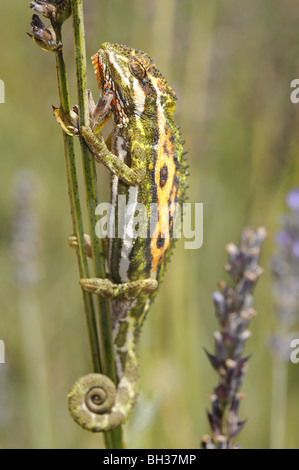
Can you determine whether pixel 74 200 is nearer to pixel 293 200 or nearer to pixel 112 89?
pixel 112 89

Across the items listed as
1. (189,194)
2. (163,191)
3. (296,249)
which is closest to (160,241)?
(163,191)

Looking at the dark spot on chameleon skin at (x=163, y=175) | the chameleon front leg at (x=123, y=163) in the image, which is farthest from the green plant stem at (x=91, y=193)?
the dark spot on chameleon skin at (x=163, y=175)

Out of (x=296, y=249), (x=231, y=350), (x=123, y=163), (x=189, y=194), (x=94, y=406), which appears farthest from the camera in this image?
(x=189, y=194)

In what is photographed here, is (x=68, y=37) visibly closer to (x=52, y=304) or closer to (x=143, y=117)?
(x=143, y=117)

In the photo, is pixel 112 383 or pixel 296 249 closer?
pixel 112 383

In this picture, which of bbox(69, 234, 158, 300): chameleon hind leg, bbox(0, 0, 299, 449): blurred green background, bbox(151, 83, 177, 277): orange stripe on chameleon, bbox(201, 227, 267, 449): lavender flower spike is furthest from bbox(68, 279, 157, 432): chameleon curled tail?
bbox(0, 0, 299, 449): blurred green background
